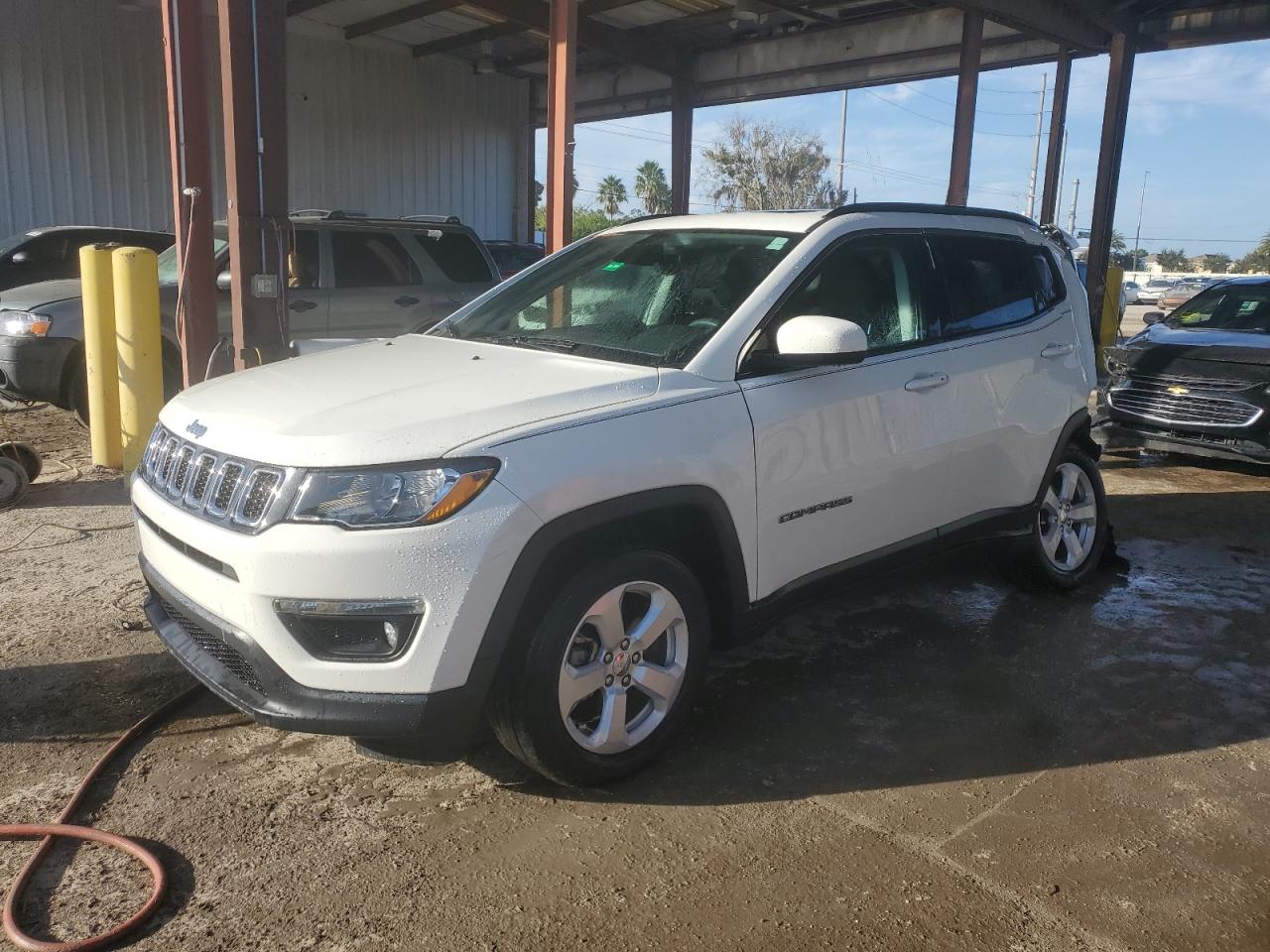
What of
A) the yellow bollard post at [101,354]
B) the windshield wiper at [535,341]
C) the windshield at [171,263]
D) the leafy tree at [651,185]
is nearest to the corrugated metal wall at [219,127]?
the windshield at [171,263]

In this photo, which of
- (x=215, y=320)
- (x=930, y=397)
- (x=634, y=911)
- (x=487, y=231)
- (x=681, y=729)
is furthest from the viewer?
(x=487, y=231)

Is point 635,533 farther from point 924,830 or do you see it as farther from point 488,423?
point 924,830

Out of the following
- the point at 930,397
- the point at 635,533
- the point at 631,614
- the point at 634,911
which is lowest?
the point at 634,911

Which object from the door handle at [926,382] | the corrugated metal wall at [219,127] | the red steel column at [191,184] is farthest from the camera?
the corrugated metal wall at [219,127]

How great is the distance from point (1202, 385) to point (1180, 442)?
45cm

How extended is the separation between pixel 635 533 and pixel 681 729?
0.80m

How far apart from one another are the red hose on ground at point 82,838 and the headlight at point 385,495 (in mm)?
1002

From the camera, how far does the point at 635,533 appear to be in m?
3.21

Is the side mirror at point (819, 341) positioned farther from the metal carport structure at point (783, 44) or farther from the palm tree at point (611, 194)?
the palm tree at point (611, 194)

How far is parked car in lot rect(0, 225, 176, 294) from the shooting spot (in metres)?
10.8

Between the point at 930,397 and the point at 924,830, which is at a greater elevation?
the point at 930,397

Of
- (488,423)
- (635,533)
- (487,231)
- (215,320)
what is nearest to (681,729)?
(635,533)

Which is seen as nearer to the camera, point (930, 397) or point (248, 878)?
point (248, 878)

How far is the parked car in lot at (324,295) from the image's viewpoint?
315 inches
